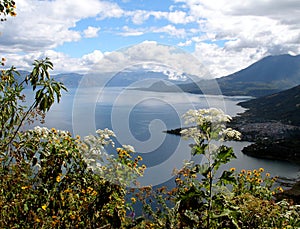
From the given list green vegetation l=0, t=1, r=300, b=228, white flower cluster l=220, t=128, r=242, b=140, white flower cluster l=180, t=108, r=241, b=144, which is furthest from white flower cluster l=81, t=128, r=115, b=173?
white flower cluster l=220, t=128, r=242, b=140

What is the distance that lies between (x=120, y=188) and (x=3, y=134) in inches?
55.7

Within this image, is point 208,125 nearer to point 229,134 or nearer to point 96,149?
point 229,134

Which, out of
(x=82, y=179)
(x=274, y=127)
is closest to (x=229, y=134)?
(x=82, y=179)

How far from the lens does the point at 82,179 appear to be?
11.6 feet

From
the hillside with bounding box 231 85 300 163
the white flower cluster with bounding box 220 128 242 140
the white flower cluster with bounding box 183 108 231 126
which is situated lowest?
the hillside with bounding box 231 85 300 163

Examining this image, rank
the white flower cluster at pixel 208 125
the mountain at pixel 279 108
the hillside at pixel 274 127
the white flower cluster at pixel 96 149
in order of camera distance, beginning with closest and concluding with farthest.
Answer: the white flower cluster at pixel 208 125 < the white flower cluster at pixel 96 149 < the hillside at pixel 274 127 < the mountain at pixel 279 108

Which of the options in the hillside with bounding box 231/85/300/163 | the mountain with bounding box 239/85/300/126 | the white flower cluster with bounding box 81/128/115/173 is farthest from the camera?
the mountain with bounding box 239/85/300/126

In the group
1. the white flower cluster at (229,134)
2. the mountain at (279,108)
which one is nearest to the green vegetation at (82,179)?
the white flower cluster at (229,134)

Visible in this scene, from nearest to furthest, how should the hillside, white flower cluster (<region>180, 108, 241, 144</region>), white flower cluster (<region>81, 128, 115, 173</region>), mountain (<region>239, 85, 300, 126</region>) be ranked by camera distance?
1. white flower cluster (<region>180, 108, 241, 144</region>)
2. white flower cluster (<region>81, 128, 115, 173</region>)
3. the hillside
4. mountain (<region>239, 85, 300, 126</region>)

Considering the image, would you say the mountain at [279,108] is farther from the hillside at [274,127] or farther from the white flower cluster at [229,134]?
the white flower cluster at [229,134]

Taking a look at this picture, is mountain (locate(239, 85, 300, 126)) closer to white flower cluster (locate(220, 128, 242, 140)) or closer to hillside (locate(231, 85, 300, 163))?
hillside (locate(231, 85, 300, 163))

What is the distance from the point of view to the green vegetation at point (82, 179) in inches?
116

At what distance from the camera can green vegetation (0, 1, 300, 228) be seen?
2.94 m

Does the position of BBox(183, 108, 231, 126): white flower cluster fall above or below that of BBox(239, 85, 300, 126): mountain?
above
